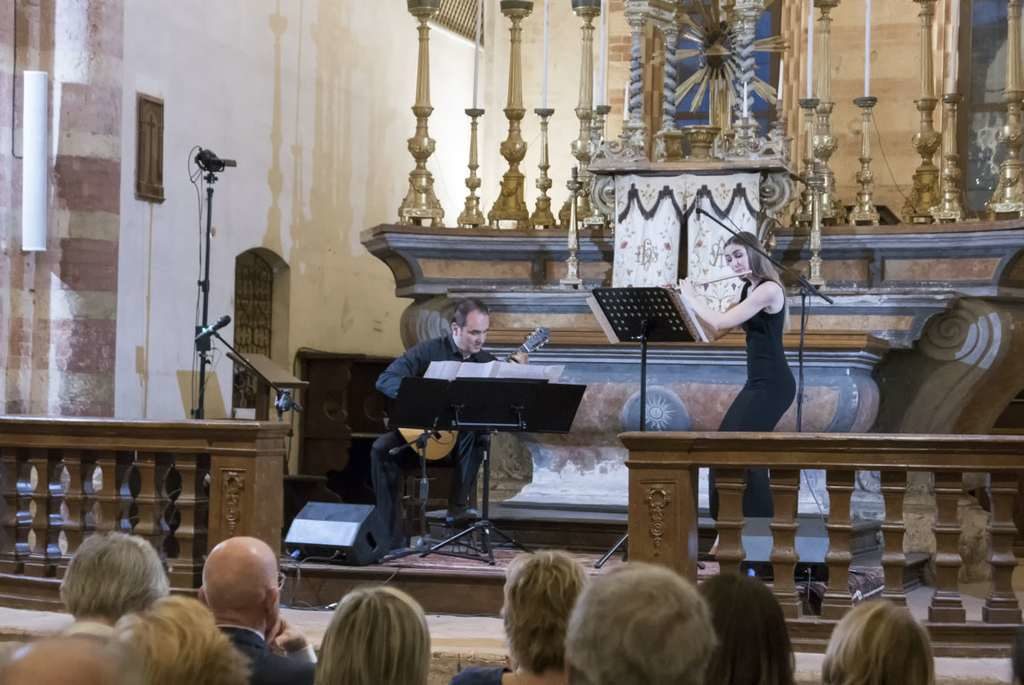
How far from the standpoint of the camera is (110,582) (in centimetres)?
417

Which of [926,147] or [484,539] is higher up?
[926,147]

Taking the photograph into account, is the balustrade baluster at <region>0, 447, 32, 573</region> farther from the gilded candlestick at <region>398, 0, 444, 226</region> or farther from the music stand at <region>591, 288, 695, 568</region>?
the gilded candlestick at <region>398, 0, 444, 226</region>

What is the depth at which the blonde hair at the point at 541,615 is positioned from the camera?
3.87m

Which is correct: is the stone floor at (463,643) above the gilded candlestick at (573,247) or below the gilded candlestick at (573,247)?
below

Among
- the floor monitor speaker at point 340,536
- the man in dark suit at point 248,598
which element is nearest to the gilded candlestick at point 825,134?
the floor monitor speaker at point 340,536

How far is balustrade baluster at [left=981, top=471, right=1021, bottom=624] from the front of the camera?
231 inches

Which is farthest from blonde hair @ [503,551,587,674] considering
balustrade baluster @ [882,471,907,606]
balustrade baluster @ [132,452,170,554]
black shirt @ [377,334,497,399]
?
black shirt @ [377,334,497,399]

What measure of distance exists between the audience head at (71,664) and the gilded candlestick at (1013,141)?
822 cm

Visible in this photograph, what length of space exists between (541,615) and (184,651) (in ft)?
3.62

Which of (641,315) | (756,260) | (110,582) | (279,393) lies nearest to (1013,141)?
(756,260)

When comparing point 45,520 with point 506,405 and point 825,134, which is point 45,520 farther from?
point 825,134

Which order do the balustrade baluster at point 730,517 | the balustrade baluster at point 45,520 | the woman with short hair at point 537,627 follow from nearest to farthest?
1. the woman with short hair at point 537,627
2. the balustrade baluster at point 730,517
3. the balustrade baluster at point 45,520

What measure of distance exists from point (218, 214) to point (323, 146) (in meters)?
1.68

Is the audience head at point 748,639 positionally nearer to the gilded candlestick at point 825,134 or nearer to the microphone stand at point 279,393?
the microphone stand at point 279,393
